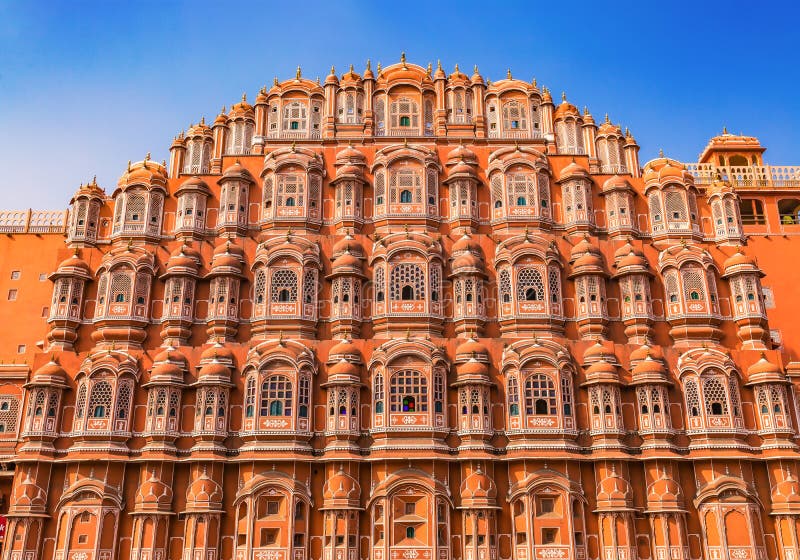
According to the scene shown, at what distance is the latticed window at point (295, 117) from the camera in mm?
43062

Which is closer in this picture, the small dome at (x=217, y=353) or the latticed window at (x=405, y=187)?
the small dome at (x=217, y=353)

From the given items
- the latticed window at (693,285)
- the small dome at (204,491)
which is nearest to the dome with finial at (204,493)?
the small dome at (204,491)

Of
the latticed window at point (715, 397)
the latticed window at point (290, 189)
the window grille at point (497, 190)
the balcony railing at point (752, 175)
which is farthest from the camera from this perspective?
the balcony railing at point (752, 175)

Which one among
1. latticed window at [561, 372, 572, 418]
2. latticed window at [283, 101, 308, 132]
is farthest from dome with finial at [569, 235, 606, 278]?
latticed window at [283, 101, 308, 132]

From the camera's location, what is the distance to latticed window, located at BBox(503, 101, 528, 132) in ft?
141

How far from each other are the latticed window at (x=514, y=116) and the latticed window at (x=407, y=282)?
10.6 m

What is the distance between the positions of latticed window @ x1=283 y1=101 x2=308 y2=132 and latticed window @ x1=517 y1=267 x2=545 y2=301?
14.4 meters

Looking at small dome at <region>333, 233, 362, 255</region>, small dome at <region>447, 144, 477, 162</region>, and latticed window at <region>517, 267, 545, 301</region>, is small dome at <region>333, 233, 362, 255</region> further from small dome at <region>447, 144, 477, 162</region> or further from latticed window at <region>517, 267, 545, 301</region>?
latticed window at <region>517, 267, 545, 301</region>

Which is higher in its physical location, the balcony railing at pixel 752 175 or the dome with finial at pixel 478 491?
the balcony railing at pixel 752 175

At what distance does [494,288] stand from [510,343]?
308 centimetres

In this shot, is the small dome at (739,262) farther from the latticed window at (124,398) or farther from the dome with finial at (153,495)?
the latticed window at (124,398)

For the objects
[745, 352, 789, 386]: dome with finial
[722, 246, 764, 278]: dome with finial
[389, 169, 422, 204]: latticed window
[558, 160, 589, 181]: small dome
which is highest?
[558, 160, 589, 181]: small dome

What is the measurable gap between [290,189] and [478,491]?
57.5 feet

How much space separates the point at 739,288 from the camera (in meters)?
37.8
